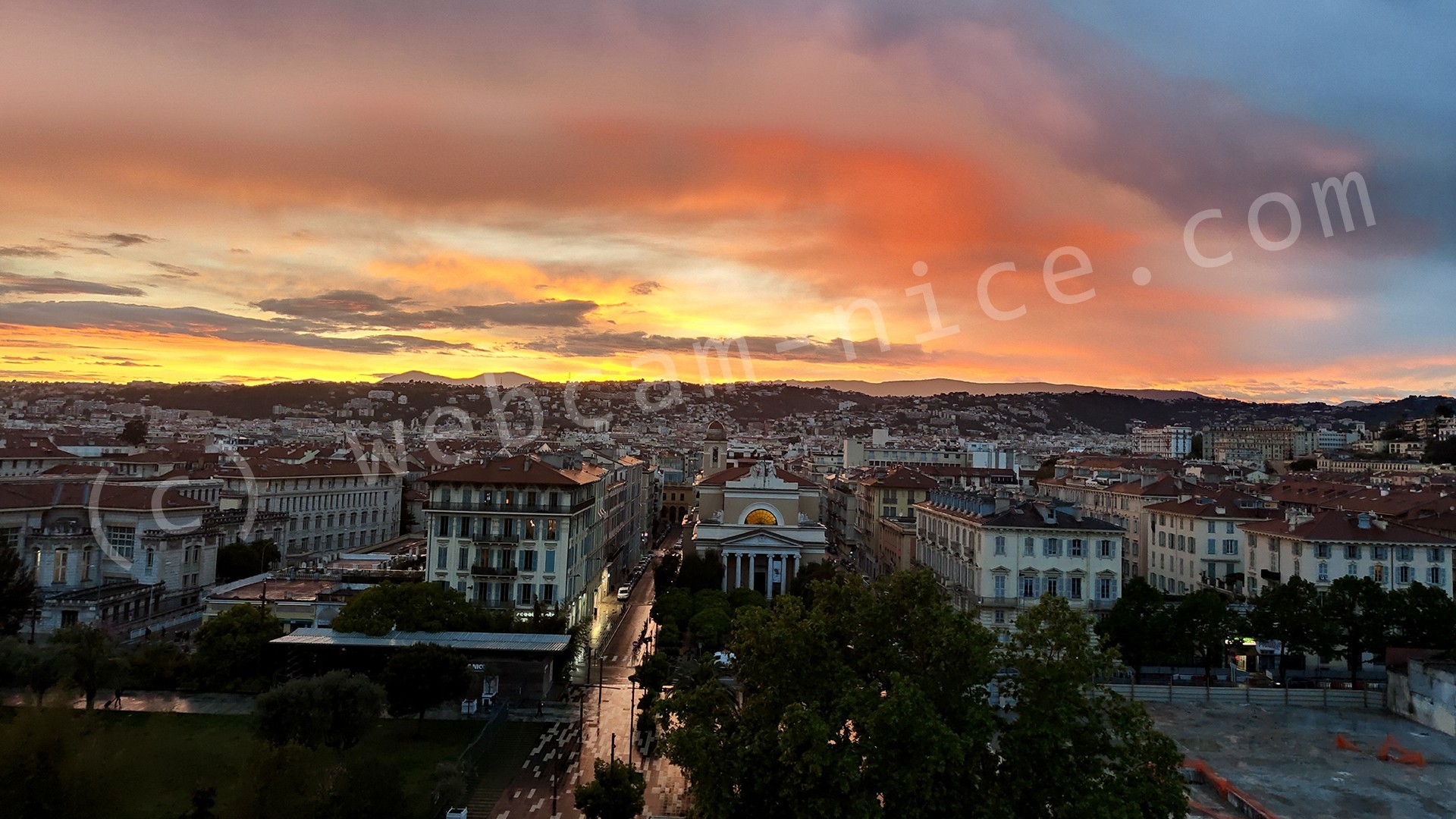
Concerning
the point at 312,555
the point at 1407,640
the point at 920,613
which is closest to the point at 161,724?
the point at 920,613

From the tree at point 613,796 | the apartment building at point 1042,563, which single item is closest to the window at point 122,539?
the tree at point 613,796

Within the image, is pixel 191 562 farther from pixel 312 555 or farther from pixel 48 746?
pixel 48 746

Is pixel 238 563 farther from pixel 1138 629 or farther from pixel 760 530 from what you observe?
pixel 1138 629

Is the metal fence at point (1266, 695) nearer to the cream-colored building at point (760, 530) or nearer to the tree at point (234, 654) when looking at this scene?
the cream-colored building at point (760, 530)

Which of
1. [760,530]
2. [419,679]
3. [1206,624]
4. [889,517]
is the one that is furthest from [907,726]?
[889,517]

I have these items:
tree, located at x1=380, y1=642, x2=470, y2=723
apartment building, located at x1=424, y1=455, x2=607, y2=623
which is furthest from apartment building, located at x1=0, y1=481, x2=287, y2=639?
tree, located at x1=380, y1=642, x2=470, y2=723
